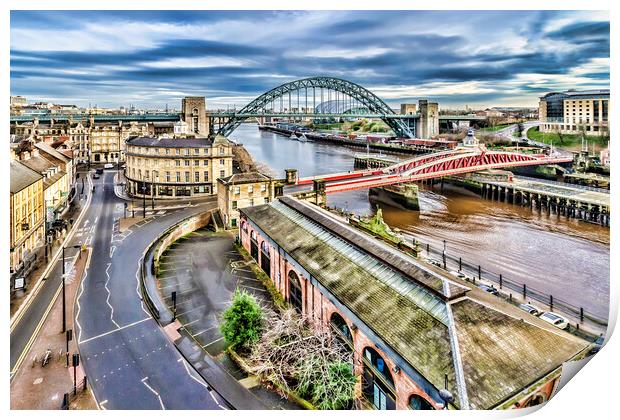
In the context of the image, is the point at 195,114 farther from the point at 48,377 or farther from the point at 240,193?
the point at 48,377

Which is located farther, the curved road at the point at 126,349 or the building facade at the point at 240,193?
the building facade at the point at 240,193

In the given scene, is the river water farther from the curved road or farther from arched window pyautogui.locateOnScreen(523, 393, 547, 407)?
the curved road

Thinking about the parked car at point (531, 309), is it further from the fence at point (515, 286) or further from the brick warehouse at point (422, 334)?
the brick warehouse at point (422, 334)

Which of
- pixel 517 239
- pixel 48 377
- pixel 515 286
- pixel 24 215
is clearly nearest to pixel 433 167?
pixel 517 239

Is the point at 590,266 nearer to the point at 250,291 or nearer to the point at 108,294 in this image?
the point at 250,291

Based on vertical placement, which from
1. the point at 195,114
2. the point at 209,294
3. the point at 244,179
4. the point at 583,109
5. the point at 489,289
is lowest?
the point at 489,289

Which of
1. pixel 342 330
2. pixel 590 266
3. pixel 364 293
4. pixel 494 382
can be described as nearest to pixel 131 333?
pixel 342 330

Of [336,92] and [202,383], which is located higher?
[336,92]

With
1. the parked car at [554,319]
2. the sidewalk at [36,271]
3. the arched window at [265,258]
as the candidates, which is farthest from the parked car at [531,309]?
the sidewalk at [36,271]
